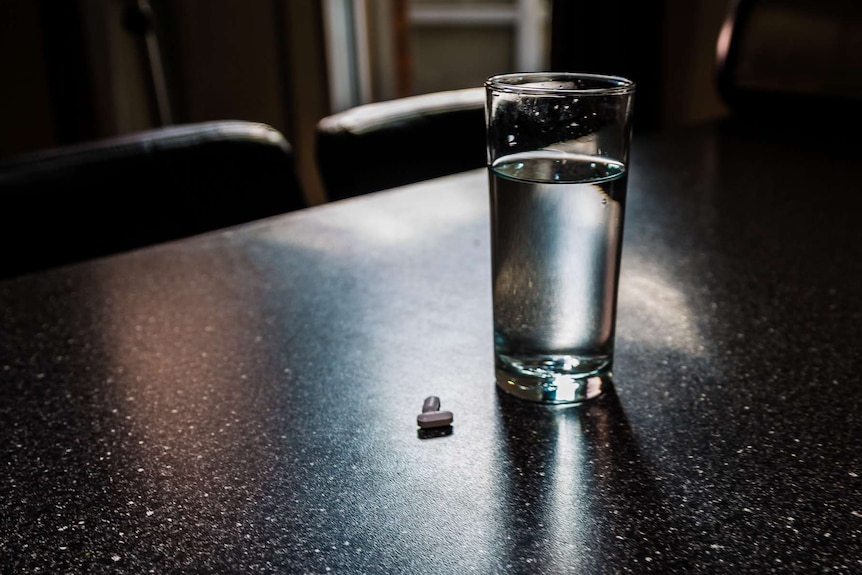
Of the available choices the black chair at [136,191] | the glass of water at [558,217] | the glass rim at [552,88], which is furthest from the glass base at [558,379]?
the black chair at [136,191]

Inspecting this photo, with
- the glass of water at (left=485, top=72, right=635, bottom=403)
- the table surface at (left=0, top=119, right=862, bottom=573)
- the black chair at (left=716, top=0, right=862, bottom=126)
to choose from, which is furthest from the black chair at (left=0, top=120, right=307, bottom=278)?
the black chair at (left=716, top=0, right=862, bottom=126)

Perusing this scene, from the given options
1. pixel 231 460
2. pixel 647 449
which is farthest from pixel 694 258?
pixel 231 460

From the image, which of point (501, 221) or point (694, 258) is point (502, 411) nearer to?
point (501, 221)

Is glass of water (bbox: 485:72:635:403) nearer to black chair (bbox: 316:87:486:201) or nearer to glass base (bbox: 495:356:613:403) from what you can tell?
glass base (bbox: 495:356:613:403)

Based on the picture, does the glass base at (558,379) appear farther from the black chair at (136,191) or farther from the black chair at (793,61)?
the black chair at (793,61)

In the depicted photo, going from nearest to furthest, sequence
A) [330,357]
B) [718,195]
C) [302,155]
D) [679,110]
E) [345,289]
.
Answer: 1. [330,357]
2. [345,289]
3. [718,195]
4. [679,110]
5. [302,155]

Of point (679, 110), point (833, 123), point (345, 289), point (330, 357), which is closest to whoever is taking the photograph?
point (330, 357)

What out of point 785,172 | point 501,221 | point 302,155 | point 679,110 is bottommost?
point 302,155

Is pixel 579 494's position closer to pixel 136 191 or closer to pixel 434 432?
pixel 434 432
